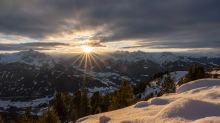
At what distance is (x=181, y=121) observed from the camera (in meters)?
4.75

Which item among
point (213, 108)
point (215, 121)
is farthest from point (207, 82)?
point (215, 121)

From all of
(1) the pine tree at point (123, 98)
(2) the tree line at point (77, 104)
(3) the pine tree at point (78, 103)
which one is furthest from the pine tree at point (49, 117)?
(3) the pine tree at point (78, 103)

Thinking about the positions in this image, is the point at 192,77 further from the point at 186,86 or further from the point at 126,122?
the point at 126,122

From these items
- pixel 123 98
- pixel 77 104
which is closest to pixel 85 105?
Result: pixel 77 104

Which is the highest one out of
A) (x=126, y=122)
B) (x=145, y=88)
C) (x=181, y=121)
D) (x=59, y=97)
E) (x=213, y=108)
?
(x=213, y=108)

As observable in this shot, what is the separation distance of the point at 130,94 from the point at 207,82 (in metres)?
14.4

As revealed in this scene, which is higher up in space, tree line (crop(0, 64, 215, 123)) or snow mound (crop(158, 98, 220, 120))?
snow mound (crop(158, 98, 220, 120))

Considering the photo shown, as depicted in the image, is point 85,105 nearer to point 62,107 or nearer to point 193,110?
point 62,107

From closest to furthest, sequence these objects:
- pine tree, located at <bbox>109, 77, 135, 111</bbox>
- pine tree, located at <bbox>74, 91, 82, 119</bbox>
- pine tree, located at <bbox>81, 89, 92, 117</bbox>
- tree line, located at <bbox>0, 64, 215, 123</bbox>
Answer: tree line, located at <bbox>0, 64, 215, 123</bbox>, pine tree, located at <bbox>109, 77, 135, 111</bbox>, pine tree, located at <bbox>81, 89, 92, 117</bbox>, pine tree, located at <bbox>74, 91, 82, 119</bbox>

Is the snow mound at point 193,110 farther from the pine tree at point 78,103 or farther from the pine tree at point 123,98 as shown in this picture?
the pine tree at point 78,103

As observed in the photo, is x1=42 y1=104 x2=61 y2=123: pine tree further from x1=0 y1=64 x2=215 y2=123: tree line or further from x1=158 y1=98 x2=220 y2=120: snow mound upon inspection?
x1=158 y1=98 x2=220 y2=120: snow mound

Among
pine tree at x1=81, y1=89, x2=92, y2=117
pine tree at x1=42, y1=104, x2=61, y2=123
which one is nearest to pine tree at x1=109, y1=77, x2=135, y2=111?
pine tree at x1=42, y1=104, x2=61, y2=123

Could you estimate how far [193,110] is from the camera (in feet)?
17.2

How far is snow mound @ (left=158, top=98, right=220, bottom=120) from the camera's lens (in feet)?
16.6
